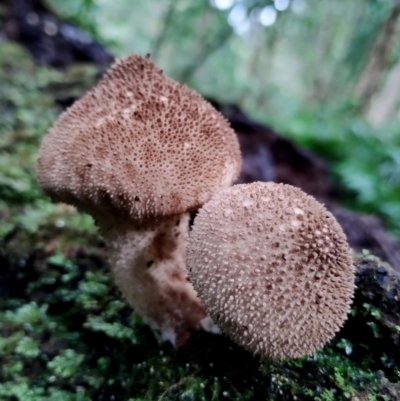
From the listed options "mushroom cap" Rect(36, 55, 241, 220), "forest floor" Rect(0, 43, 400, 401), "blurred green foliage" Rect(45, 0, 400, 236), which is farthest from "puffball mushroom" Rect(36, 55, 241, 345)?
"blurred green foliage" Rect(45, 0, 400, 236)

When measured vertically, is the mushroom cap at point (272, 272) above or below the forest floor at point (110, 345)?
above

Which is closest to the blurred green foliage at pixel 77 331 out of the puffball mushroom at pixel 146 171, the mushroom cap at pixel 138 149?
the puffball mushroom at pixel 146 171

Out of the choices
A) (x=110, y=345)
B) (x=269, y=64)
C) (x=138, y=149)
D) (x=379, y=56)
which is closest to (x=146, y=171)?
(x=138, y=149)

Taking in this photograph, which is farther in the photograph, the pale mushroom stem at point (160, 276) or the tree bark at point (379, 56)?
the tree bark at point (379, 56)

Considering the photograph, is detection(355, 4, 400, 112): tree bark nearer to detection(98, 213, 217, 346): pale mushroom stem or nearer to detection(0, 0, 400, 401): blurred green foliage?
detection(0, 0, 400, 401): blurred green foliage

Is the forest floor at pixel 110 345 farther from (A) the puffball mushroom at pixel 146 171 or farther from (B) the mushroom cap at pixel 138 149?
(B) the mushroom cap at pixel 138 149

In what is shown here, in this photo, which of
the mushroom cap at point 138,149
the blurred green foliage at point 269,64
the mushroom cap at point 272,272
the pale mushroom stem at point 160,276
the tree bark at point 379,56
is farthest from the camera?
the tree bark at point 379,56

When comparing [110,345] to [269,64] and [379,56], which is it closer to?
[379,56]

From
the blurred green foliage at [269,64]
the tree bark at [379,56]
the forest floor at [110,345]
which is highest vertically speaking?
the tree bark at [379,56]
